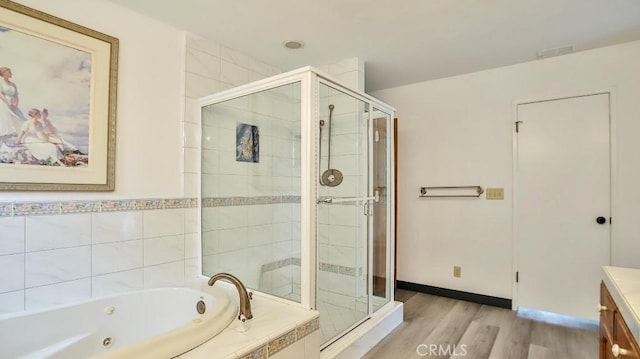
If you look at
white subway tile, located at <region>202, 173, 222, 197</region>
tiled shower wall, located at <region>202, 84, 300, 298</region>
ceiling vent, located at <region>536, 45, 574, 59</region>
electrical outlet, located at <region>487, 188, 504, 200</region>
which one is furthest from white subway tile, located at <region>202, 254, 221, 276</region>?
ceiling vent, located at <region>536, 45, 574, 59</region>

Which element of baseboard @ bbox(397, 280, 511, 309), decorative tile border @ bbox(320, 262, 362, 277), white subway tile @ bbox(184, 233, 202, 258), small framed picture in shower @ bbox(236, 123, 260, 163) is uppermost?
small framed picture in shower @ bbox(236, 123, 260, 163)

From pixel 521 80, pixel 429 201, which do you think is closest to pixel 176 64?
pixel 429 201

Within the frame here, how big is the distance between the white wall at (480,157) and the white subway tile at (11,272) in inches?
124

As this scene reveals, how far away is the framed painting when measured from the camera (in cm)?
167

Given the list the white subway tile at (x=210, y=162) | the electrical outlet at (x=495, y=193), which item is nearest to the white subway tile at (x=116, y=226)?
the white subway tile at (x=210, y=162)

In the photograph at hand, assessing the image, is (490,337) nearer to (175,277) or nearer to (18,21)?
(175,277)

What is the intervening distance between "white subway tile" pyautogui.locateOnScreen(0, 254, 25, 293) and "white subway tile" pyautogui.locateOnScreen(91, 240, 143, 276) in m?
0.32

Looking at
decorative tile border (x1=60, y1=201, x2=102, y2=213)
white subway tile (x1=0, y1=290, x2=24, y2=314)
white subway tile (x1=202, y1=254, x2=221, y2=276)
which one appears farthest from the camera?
white subway tile (x1=202, y1=254, x2=221, y2=276)

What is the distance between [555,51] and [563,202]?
49.8 inches

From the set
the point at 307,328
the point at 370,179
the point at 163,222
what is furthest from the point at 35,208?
the point at 370,179

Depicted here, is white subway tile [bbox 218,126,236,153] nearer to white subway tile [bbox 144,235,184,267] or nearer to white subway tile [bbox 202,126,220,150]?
white subway tile [bbox 202,126,220,150]

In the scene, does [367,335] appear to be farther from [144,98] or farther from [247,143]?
[144,98]

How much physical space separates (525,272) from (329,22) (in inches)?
107

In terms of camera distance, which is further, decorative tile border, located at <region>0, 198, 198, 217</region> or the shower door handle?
the shower door handle
